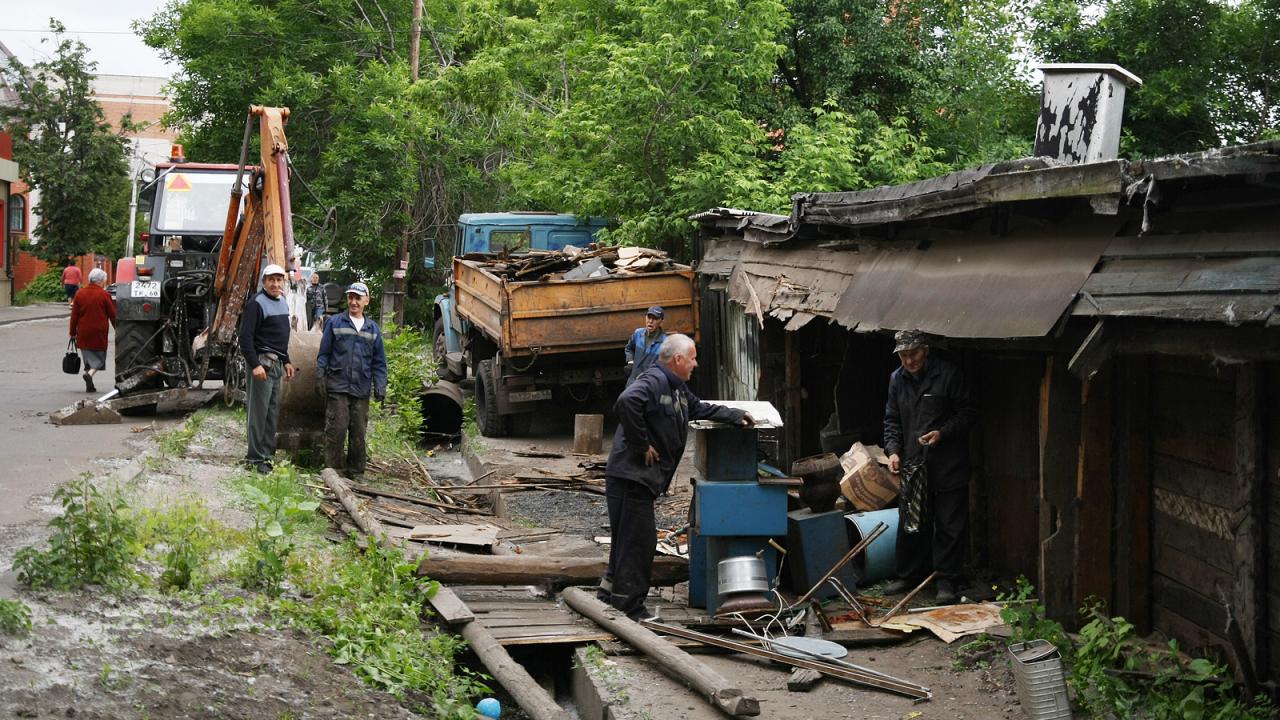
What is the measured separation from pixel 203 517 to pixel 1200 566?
6054 mm

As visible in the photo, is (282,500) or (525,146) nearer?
(282,500)

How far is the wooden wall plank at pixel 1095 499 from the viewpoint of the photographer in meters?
6.88

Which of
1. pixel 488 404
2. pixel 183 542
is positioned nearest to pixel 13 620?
pixel 183 542

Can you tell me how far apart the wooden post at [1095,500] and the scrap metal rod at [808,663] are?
1179mm

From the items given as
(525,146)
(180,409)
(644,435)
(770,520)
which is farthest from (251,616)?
(525,146)

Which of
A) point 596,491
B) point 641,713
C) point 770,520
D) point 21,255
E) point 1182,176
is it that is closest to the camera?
point 1182,176

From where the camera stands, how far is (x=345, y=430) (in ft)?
39.2

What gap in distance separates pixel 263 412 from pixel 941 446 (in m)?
6.20

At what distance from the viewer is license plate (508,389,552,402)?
15555 mm

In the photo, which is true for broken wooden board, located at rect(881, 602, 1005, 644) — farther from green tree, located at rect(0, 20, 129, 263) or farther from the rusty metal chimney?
green tree, located at rect(0, 20, 129, 263)

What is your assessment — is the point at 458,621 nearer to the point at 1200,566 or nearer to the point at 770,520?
the point at 770,520

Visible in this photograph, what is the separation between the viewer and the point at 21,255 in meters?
45.1

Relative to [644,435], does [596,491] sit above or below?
below

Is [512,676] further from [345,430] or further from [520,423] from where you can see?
[520,423]
